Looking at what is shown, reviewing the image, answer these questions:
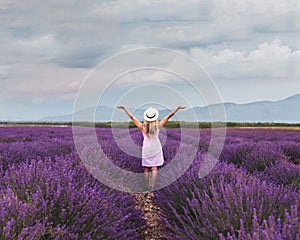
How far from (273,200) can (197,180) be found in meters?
0.92

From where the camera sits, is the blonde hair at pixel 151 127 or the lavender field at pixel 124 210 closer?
the lavender field at pixel 124 210

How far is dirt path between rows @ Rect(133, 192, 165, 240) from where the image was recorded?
10.8ft

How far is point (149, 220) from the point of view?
3766 millimetres

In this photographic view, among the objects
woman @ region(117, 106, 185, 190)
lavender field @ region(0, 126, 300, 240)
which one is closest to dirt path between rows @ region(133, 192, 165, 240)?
lavender field @ region(0, 126, 300, 240)

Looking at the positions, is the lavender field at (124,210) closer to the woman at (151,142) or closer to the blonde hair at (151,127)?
the woman at (151,142)

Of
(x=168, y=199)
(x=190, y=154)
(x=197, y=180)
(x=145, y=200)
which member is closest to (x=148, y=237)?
(x=168, y=199)

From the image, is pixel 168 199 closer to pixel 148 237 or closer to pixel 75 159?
pixel 148 237

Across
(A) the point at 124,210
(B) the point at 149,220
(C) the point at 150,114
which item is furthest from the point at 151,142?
(A) the point at 124,210

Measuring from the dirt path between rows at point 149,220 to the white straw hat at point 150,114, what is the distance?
3.25ft

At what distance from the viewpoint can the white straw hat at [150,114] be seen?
485cm

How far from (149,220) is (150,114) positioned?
1557mm

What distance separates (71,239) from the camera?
7.06 ft

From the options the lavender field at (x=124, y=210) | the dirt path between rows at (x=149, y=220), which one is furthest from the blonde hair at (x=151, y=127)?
the lavender field at (x=124, y=210)

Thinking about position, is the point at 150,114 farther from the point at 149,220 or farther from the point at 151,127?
the point at 149,220
